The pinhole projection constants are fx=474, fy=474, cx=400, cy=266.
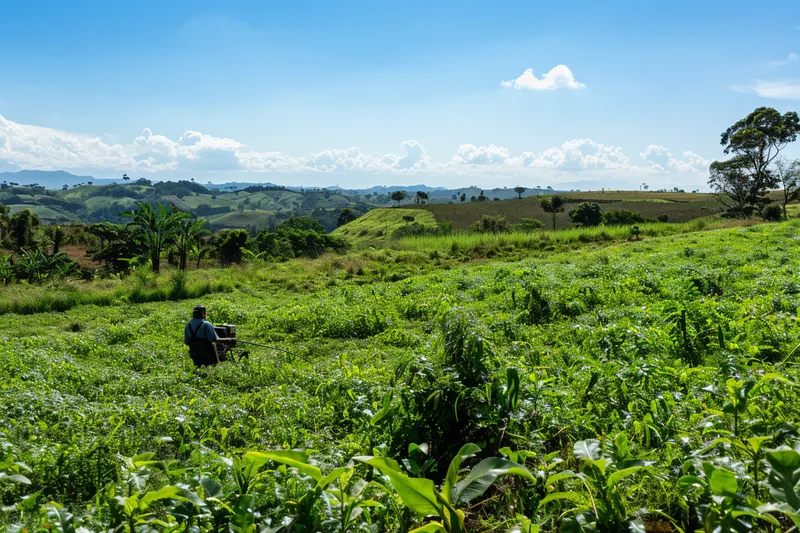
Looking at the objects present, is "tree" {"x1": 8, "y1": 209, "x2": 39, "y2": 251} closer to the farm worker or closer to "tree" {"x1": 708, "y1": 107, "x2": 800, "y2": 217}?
the farm worker

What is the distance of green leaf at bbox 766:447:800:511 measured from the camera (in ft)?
4.61

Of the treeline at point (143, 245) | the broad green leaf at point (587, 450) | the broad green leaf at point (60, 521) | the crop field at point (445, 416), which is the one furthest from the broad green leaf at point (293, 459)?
the treeline at point (143, 245)

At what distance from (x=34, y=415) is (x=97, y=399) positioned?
1.24 meters

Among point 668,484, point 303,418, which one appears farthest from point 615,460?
point 303,418

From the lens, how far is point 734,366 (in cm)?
318

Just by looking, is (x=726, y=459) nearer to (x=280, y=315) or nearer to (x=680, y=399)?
(x=680, y=399)

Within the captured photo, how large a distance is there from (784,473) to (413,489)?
3.67 ft

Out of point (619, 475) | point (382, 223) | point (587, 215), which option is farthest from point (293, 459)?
point (382, 223)

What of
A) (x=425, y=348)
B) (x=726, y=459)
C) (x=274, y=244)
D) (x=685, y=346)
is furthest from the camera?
(x=274, y=244)

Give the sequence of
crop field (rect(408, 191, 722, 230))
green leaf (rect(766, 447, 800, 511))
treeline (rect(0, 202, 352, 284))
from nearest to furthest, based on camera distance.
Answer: green leaf (rect(766, 447, 800, 511))
treeline (rect(0, 202, 352, 284))
crop field (rect(408, 191, 722, 230))

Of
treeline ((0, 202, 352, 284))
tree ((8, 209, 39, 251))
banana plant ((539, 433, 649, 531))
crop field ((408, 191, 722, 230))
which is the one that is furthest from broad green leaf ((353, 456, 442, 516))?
crop field ((408, 191, 722, 230))

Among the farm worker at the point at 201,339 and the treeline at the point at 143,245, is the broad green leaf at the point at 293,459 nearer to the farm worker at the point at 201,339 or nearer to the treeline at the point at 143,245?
the farm worker at the point at 201,339

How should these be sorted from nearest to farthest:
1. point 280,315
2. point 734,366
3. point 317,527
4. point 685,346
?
1. point 317,527
2. point 734,366
3. point 685,346
4. point 280,315

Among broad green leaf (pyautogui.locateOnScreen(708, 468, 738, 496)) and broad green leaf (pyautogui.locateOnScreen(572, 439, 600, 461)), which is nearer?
broad green leaf (pyautogui.locateOnScreen(708, 468, 738, 496))
